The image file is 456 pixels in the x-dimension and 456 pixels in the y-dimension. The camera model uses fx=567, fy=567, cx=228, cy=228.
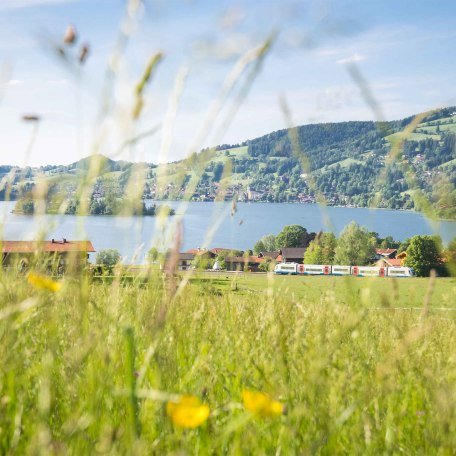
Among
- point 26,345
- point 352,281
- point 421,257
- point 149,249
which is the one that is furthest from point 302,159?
point 421,257

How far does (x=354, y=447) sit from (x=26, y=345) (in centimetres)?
101

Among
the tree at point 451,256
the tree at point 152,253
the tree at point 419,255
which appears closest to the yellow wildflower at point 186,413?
the tree at point 152,253

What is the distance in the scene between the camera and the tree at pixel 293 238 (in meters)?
94.1

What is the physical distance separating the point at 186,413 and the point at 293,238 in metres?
95.2

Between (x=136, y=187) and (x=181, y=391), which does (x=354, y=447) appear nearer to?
(x=181, y=391)

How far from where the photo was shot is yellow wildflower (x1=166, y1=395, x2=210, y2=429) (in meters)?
0.73

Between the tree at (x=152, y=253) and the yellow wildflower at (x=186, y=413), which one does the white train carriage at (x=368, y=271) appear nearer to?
the yellow wildflower at (x=186, y=413)

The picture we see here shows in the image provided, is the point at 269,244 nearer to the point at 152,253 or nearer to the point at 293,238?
the point at 293,238

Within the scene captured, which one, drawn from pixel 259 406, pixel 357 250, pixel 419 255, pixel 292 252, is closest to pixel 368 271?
pixel 357 250

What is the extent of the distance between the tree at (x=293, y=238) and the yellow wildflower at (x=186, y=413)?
92210 millimetres

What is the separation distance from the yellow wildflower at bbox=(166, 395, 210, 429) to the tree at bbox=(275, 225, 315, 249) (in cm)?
9221

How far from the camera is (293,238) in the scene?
313 feet

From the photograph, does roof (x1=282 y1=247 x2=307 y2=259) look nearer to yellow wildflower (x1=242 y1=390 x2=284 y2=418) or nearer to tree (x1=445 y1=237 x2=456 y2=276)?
tree (x1=445 y1=237 x2=456 y2=276)

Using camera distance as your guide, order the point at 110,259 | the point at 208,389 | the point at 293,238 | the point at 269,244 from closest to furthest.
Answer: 1. the point at 208,389
2. the point at 110,259
3. the point at 293,238
4. the point at 269,244
